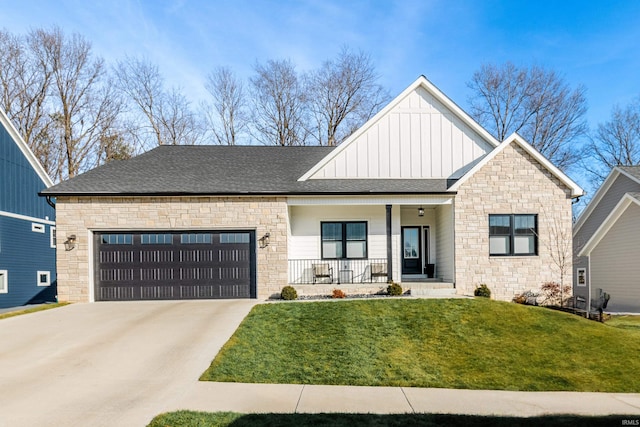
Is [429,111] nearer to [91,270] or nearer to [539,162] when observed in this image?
[539,162]

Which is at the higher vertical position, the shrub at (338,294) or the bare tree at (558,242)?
the bare tree at (558,242)

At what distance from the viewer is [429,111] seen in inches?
630

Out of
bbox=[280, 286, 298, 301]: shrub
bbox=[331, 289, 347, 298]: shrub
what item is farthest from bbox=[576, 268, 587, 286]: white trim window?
bbox=[280, 286, 298, 301]: shrub

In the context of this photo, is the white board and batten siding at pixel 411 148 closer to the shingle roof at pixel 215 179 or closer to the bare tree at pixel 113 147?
the shingle roof at pixel 215 179

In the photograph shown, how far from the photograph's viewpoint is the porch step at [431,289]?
1408cm

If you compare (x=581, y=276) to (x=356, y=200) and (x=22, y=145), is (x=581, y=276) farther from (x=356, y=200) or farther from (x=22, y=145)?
(x=22, y=145)

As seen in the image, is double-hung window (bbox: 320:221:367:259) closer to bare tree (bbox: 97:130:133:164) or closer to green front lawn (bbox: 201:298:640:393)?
green front lawn (bbox: 201:298:640:393)

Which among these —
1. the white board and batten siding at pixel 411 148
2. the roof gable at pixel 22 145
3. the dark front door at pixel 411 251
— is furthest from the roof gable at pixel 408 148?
the roof gable at pixel 22 145

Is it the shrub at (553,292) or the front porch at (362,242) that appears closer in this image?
the shrub at (553,292)

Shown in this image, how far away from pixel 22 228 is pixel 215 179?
33.1ft

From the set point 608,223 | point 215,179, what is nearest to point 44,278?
point 215,179

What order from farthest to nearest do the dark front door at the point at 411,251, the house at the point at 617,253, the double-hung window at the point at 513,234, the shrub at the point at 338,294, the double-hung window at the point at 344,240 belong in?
1. the dark front door at the point at 411,251
2. the double-hung window at the point at 344,240
3. the house at the point at 617,253
4. the double-hung window at the point at 513,234
5. the shrub at the point at 338,294

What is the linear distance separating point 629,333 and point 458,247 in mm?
5536

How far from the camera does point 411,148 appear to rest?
16.0 metres
